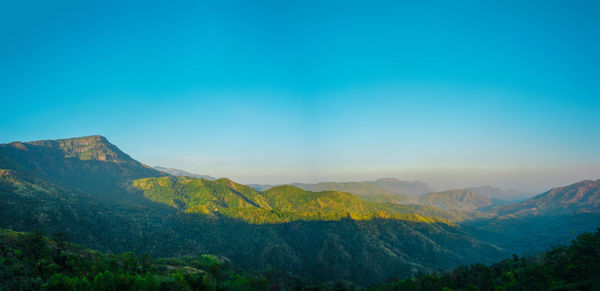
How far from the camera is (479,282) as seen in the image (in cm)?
9294

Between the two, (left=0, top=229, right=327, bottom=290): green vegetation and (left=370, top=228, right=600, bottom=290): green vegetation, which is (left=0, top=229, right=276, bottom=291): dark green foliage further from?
(left=370, top=228, right=600, bottom=290): green vegetation

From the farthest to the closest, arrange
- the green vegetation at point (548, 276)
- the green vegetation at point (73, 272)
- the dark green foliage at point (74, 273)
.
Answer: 1. the green vegetation at point (548, 276)
2. the green vegetation at point (73, 272)
3. the dark green foliage at point (74, 273)

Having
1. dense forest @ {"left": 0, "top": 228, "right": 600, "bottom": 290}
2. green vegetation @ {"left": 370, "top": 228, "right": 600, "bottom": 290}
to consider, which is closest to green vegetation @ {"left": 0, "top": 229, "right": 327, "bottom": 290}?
dense forest @ {"left": 0, "top": 228, "right": 600, "bottom": 290}

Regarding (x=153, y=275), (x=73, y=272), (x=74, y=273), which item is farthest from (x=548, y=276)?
(x=73, y=272)

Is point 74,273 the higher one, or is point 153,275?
point 74,273

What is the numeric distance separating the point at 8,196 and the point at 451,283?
27893 centimetres

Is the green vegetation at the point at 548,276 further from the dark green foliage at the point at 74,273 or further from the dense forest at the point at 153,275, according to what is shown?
the dark green foliage at the point at 74,273

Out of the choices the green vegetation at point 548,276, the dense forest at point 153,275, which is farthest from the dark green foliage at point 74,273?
the green vegetation at point 548,276

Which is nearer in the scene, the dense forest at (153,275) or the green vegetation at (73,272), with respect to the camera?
the green vegetation at (73,272)

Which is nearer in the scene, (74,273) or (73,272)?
(74,273)

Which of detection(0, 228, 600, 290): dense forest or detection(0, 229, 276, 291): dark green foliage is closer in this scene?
detection(0, 229, 276, 291): dark green foliage

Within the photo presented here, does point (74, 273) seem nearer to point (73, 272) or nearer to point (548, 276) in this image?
point (73, 272)

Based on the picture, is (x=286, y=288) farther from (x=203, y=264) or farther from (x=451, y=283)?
(x=451, y=283)

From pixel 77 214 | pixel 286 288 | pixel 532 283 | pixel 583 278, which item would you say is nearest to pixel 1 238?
pixel 286 288
